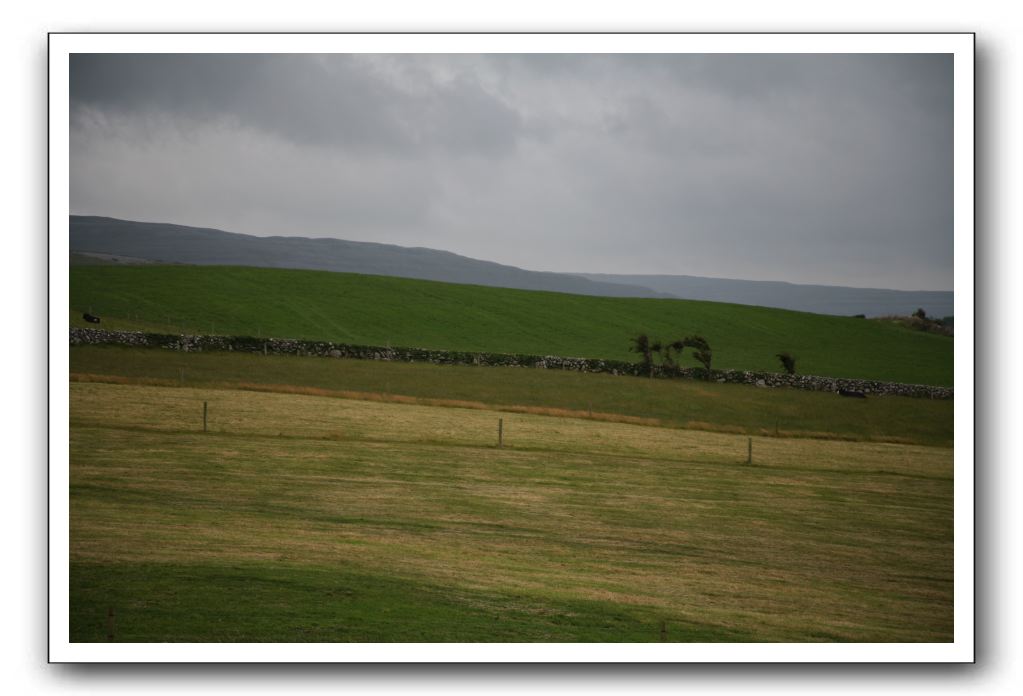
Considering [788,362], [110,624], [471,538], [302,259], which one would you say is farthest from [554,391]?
[110,624]

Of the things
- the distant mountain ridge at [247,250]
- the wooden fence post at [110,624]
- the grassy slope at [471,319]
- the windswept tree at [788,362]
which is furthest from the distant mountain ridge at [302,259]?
the wooden fence post at [110,624]

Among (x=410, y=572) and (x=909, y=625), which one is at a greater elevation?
A: (x=410, y=572)

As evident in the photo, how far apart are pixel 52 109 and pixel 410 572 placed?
4619 millimetres

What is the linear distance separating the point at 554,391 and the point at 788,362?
14.6 feet

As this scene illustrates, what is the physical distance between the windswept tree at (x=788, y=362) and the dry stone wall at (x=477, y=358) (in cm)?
15

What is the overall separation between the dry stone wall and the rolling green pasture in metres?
0.21

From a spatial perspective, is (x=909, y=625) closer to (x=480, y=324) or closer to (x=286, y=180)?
(x=286, y=180)

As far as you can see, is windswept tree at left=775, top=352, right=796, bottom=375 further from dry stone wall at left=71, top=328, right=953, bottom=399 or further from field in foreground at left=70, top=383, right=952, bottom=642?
field in foreground at left=70, top=383, right=952, bottom=642

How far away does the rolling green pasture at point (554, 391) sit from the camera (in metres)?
10.5

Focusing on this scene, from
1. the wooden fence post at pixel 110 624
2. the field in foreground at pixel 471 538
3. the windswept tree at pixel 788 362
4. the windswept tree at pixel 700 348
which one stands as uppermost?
the windswept tree at pixel 700 348

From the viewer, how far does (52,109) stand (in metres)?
6.38

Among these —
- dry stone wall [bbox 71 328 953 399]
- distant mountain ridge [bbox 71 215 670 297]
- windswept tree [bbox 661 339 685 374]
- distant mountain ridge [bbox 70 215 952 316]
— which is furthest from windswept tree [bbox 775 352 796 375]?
distant mountain ridge [bbox 71 215 670 297]
